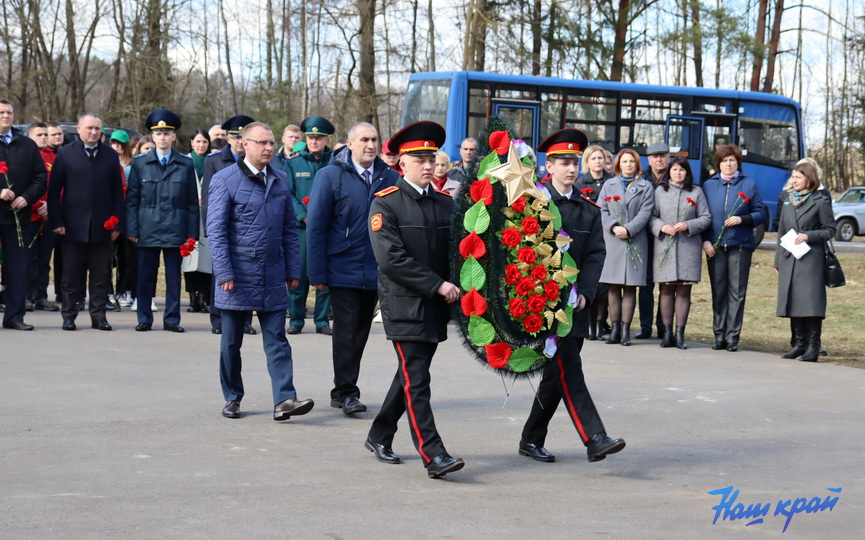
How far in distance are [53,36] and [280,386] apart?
104 feet

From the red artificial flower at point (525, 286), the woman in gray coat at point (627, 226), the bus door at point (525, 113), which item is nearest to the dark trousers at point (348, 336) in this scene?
the red artificial flower at point (525, 286)

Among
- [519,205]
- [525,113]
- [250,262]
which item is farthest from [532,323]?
[525,113]

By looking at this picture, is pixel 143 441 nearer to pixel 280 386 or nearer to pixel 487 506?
pixel 280 386

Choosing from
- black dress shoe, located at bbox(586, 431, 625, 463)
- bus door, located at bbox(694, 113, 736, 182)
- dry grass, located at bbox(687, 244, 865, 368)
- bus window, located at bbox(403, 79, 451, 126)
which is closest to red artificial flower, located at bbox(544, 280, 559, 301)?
black dress shoe, located at bbox(586, 431, 625, 463)

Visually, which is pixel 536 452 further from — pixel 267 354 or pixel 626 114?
pixel 626 114

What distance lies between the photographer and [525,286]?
5.80m

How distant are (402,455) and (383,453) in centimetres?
26

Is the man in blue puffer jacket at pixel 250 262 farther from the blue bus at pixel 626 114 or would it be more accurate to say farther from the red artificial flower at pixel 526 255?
the blue bus at pixel 626 114

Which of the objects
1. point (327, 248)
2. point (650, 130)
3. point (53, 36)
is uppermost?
point (53, 36)

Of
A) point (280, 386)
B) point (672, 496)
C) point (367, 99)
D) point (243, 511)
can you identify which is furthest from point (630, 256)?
point (367, 99)

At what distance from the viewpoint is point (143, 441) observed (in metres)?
6.43

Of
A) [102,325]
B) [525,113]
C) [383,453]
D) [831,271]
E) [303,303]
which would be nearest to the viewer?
[383,453]

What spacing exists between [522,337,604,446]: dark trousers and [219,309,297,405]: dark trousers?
1.79 meters

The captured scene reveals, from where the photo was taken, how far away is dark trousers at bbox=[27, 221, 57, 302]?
477 inches
